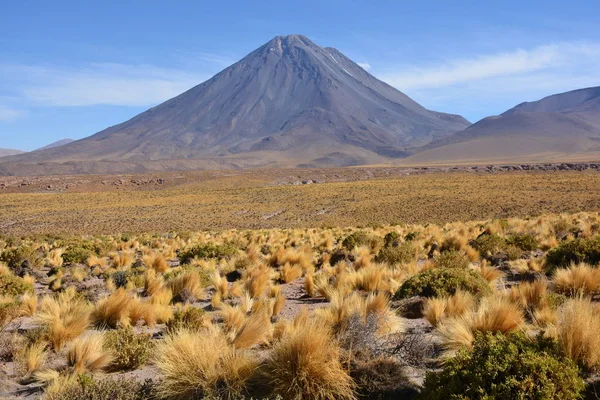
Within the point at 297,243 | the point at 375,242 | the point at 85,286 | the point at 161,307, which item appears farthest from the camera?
the point at 297,243

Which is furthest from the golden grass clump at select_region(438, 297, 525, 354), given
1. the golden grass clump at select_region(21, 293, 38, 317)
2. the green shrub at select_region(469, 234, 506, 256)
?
the green shrub at select_region(469, 234, 506, 256)

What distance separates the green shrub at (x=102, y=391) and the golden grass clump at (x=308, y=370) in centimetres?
112

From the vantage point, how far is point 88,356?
5.26 m

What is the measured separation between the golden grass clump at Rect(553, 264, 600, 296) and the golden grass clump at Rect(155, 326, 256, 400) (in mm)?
5227

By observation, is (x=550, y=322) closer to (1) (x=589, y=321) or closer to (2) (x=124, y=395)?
(1) (x=589, y=321)

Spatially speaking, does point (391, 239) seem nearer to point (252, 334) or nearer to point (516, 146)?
point (252, 334)

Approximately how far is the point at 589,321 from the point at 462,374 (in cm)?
142

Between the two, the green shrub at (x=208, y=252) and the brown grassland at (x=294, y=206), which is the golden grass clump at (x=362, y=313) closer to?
the green shrub at (x=208, y=252)

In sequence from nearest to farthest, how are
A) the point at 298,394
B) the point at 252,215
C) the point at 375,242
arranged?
the point at 298,394
the point at 375,242
the point at 252,215

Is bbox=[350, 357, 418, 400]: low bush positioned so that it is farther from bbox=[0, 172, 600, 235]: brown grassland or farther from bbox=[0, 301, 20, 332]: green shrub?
bbox=[0, 172, 600, 235]: brown grassland

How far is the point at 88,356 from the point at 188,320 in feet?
4.68

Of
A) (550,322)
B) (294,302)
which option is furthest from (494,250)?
(550,322)

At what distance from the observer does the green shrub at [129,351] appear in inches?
209

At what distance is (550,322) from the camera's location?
5504 millimetres
